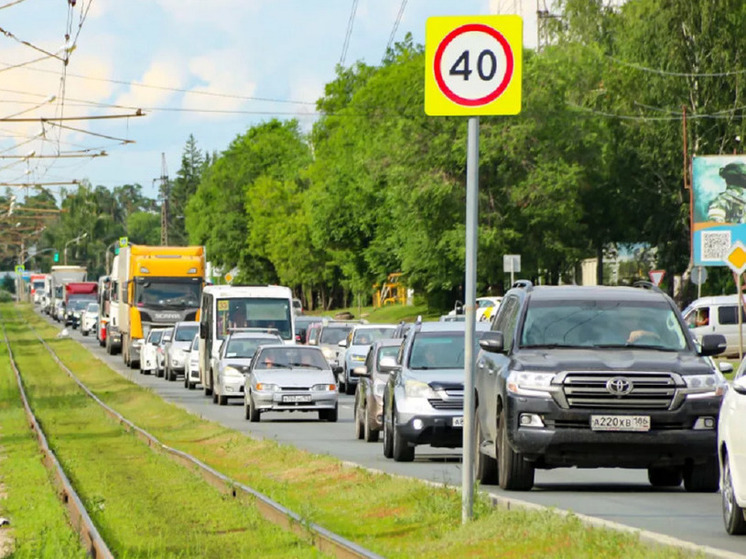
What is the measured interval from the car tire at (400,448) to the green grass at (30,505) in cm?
415

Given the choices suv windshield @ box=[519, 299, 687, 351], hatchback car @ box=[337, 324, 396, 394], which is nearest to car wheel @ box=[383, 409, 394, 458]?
suv windshield @ box=[519, 299, 687, 351]

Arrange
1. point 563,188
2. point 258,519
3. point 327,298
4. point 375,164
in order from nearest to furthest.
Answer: point 258,519, point 563,188, point 375,164, point 327,298

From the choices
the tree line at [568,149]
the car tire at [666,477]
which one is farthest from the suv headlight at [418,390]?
the tree line at [568,149]

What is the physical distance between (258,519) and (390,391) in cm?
723

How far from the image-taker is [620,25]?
75625 mm

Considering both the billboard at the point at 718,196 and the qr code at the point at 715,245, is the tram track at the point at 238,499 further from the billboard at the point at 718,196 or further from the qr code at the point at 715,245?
the billboard at the point at 718,196

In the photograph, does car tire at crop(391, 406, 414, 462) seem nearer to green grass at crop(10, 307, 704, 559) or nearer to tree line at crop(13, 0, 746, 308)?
green grass at crop(10, 307, 704, 559)

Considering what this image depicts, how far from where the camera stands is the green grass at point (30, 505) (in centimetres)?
1271

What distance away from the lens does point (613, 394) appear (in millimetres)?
14742

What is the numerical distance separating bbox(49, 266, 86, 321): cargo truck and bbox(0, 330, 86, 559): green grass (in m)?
92.4

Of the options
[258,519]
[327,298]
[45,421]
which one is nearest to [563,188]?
[45,421]

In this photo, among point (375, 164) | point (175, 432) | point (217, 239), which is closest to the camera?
point (175, 432)

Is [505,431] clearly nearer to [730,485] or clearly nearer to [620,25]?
[730,485]

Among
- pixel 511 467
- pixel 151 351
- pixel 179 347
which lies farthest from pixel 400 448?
pixel 151 351
